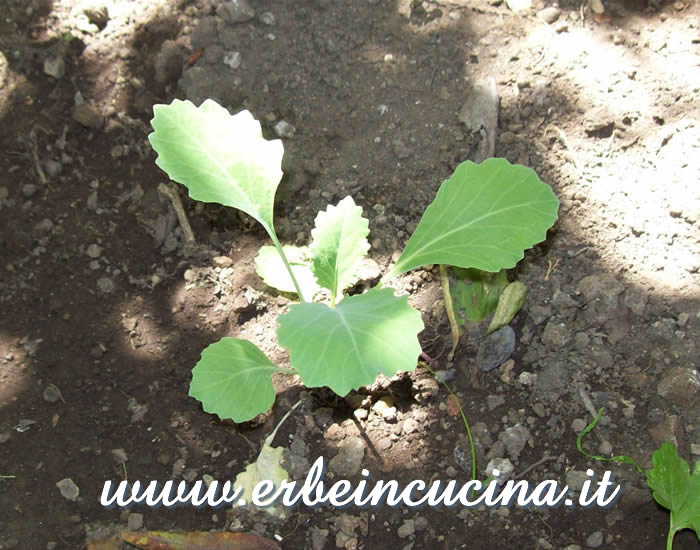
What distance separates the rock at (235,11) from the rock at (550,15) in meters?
0.96

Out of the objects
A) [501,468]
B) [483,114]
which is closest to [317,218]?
[483,114]

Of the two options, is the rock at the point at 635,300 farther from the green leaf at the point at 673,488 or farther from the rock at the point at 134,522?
the rock at the point at 134,522

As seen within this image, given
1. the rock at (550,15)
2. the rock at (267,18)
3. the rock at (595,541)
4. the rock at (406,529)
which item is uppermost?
the rock at (550,15)

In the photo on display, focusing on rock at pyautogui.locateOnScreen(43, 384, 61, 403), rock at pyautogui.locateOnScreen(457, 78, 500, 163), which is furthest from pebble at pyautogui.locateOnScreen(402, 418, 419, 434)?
rock at pyautogui.locateOnScreen(43, 384, 61, 403)

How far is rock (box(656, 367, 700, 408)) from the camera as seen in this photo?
6.07ft

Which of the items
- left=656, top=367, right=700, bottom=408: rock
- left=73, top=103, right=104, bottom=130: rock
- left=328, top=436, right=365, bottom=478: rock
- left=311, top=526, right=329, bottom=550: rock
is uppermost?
left=73, top=103, right=104, bottom=130: rock

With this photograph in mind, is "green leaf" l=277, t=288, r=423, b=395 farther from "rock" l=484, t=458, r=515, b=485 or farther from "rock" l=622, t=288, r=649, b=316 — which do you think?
"rock" l=622, t=288, r=649, b=316

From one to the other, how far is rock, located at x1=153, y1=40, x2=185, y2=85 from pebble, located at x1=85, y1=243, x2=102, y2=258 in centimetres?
61

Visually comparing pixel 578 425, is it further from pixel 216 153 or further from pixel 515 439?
pixel 216 153

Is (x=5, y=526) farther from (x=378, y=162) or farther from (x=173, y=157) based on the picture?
(x=378, y=162)

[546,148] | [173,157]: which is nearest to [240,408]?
[173,157]

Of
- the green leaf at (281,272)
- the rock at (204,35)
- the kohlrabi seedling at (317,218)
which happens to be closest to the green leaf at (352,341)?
the kohlrabi seedling at (317,218)

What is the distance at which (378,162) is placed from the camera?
2.28m

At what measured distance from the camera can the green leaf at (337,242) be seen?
1922 mm
